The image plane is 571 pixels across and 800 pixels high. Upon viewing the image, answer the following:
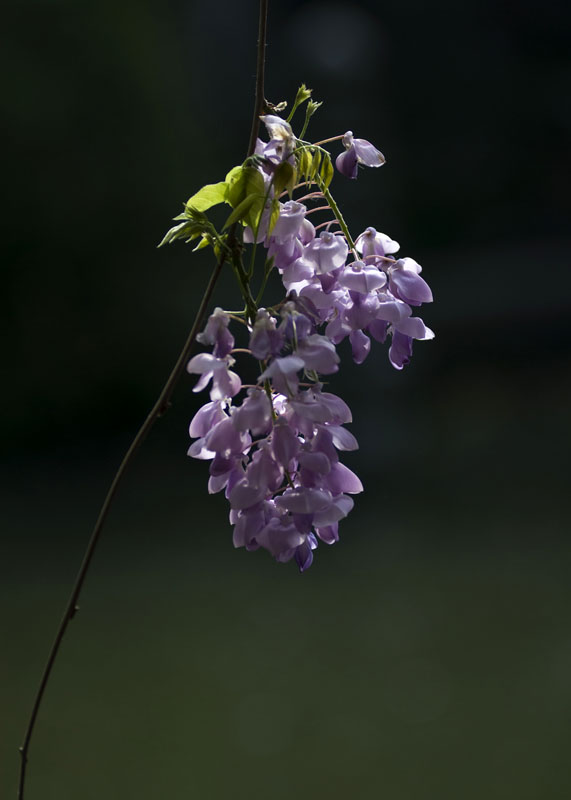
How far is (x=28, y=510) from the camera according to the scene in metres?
2.66

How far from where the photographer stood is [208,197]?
0.40 m

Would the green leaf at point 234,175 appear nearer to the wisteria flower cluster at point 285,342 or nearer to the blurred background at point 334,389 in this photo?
the wisteria flower cluster at point 285,342

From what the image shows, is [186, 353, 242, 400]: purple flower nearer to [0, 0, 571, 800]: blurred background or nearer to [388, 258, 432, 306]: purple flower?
[388, 258, 432, 306]: purple flower

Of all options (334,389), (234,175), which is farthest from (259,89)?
(334,389)

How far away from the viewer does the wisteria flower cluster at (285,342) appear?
1.17 feet

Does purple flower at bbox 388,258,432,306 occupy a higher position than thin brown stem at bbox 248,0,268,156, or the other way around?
thin brown stem at bbox 248,0,268,156

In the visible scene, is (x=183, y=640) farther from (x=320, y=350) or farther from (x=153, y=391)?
(x=320, y=350)

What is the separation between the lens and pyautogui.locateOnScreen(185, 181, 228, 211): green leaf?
0.39 m

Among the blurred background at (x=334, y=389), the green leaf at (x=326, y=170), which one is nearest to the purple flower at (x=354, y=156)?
the green leaf at (x=326, y=170)

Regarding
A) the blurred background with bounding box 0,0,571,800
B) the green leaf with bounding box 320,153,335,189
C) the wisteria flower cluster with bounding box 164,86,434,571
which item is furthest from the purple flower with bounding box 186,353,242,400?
the blurred background with bounding box 0,0,571,800

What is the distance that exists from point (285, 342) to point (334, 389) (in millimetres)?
2969

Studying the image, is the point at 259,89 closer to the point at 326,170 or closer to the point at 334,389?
the point at 326,170

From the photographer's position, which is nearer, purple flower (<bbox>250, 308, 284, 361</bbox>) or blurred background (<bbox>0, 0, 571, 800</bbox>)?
purple flower (<bbox>250, 308, 284, 361</bbox>)

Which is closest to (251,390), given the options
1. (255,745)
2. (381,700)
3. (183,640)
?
(255,745)
